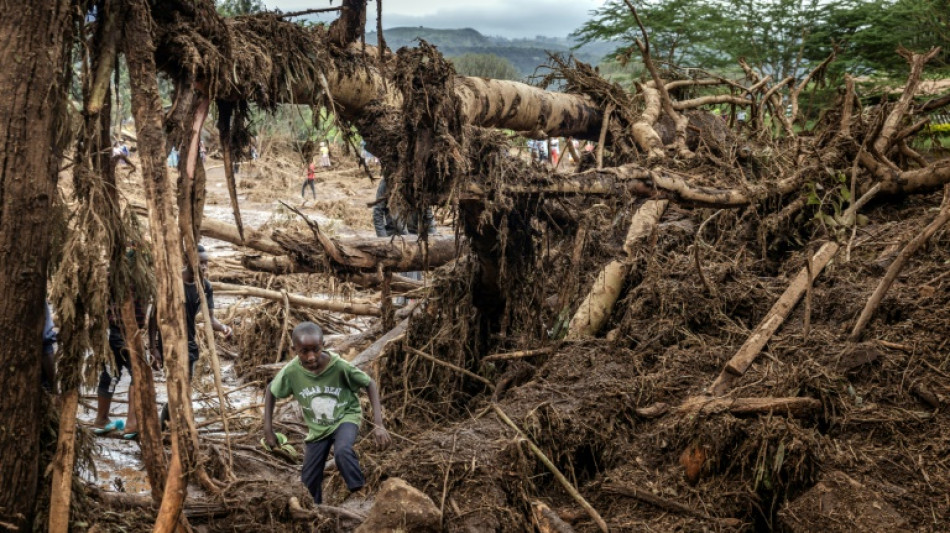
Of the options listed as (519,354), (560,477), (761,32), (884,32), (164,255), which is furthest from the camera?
(761,32)

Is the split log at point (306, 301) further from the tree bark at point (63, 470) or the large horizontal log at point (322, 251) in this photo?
the tree bark at point (63, 470)

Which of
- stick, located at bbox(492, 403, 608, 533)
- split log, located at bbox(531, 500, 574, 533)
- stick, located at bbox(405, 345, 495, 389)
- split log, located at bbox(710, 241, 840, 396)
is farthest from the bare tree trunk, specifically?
split log, located at bbox(710, 241, 840, 396)

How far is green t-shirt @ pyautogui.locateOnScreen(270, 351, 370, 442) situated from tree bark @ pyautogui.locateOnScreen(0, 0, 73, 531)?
5.13 feet

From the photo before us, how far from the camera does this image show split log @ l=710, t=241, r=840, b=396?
15.5ft

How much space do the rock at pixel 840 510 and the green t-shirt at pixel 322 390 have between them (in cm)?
244

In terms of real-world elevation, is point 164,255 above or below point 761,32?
below

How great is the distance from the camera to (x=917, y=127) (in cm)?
605

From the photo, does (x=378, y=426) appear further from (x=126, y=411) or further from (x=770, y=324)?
(x=126, y=411)

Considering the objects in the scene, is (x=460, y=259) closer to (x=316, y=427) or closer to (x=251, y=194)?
(x=316, y=427)

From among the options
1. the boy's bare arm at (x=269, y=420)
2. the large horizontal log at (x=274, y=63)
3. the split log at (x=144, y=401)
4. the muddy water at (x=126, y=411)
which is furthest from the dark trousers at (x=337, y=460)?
the large horizontal log at (x=274, y=63)

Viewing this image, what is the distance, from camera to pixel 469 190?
498cm

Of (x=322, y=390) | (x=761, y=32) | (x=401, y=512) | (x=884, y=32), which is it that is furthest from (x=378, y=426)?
(x=761, y=32)

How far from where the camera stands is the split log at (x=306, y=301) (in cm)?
852

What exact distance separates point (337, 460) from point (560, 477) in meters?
1.28
